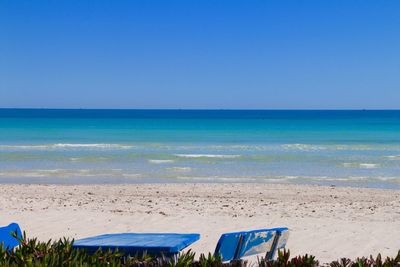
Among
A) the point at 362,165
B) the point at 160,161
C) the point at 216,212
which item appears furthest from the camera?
the point at 160,161

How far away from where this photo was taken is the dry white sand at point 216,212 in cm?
882

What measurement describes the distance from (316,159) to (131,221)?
49.2 feet

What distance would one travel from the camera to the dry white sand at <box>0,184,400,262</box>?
28.9ft

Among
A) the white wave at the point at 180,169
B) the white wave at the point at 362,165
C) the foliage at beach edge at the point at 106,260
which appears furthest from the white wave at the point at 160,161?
the foliage at beach edge at the point at 106,260

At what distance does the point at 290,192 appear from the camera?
14086mm

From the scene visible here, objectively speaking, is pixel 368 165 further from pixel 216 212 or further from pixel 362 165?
pixel 216 212

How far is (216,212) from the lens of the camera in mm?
11109

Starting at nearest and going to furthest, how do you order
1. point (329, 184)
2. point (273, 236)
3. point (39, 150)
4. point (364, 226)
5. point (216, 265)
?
point (216, 265)
point (273, 236)
point (364, 226)
point (329, 184)
point (39, 150)

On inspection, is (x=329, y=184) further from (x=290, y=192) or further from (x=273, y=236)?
(x=273, y=236)

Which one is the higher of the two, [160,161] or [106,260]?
[106,260]

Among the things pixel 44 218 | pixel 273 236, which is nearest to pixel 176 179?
pixel 44 218

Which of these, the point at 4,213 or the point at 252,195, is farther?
the point at 252,195

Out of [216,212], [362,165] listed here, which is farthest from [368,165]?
[216,212]

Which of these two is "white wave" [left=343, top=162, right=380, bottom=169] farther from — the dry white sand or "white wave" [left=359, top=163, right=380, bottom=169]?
the dry white sand
